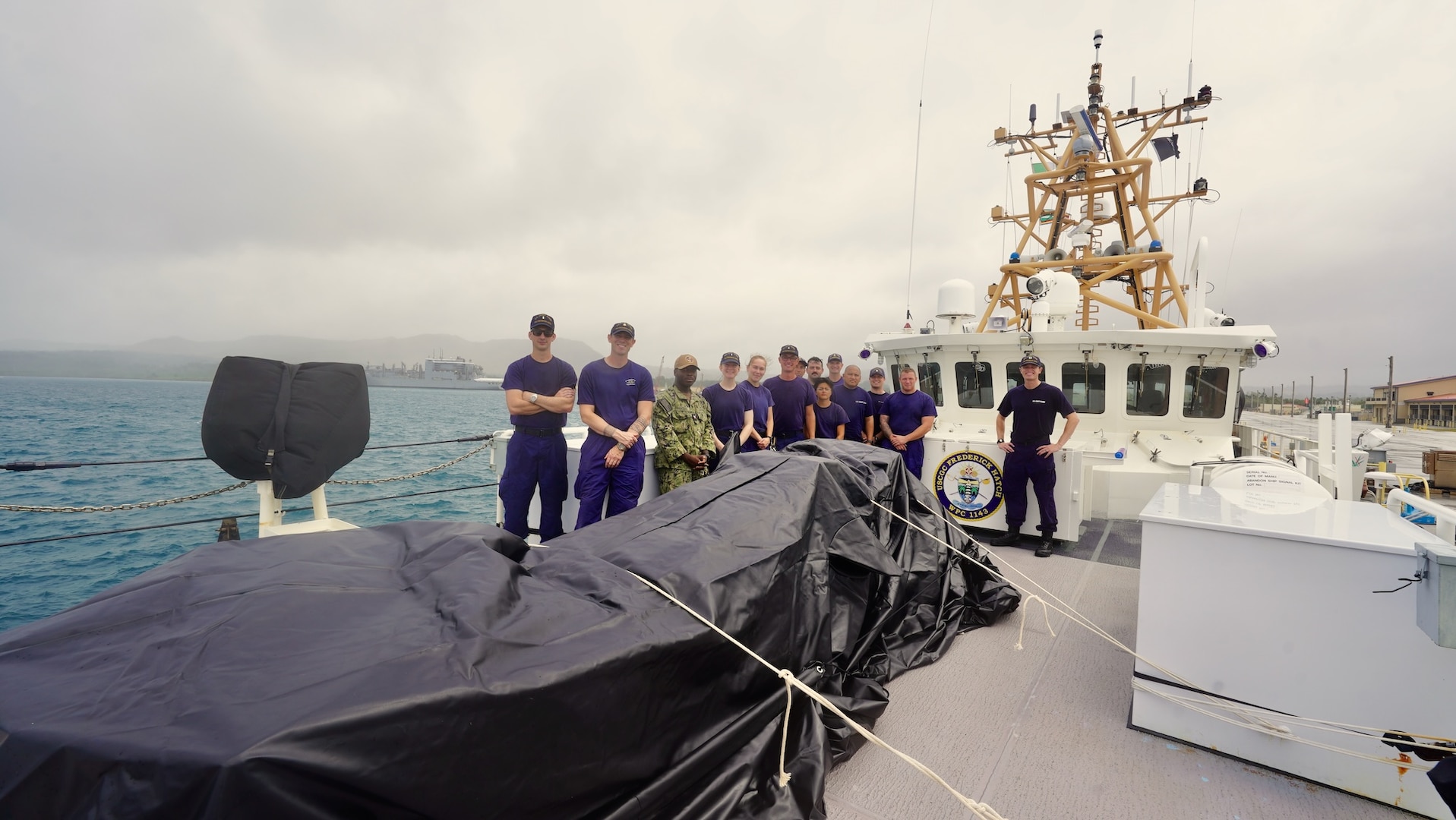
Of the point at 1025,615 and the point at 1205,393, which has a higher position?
the point at 1205,393

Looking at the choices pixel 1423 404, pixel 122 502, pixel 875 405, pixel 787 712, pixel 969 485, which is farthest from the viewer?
pixel 1423 404

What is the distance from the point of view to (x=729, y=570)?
1854 millimetres

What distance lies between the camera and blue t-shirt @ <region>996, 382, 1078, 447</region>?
489 centimetres

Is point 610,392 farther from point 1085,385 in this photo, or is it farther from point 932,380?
point 1085,385

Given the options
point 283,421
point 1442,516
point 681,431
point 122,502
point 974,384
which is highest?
point 974,384

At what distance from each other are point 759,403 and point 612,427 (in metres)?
1.54

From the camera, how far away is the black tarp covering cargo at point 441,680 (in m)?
0.94

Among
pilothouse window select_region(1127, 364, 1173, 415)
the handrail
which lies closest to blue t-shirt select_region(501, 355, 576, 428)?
the handrail

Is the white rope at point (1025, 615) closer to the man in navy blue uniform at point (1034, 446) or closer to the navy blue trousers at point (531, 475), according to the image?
the man in navy blue uniform at point (1034, 446)

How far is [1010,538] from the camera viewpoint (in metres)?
5.23

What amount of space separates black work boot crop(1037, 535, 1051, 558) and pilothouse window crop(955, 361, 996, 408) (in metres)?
2.30

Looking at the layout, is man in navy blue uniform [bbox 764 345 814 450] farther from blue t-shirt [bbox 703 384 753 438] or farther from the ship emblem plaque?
the ship emblem plaque

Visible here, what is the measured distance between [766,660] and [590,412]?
254cm

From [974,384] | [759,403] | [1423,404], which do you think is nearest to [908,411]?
[759,403]
